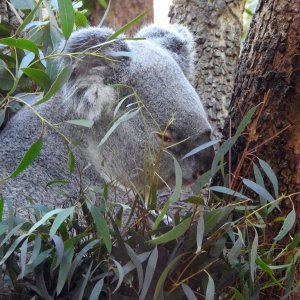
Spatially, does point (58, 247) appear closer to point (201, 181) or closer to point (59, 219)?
point (59, 219)

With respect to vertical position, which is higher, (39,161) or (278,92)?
(278,92)

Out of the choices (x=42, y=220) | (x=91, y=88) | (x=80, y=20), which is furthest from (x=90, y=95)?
(x=42, y=220)

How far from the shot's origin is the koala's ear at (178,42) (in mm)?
3355

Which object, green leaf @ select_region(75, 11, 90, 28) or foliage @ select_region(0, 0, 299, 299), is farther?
green leaf @ select_region(75, 11, 90, 28)

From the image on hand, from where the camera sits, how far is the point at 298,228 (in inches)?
91.7

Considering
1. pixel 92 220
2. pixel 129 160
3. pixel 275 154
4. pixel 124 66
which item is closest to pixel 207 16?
Result: pixel 124 66

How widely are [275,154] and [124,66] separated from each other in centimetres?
84

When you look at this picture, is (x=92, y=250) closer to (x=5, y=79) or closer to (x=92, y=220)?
(x=92, y=220)

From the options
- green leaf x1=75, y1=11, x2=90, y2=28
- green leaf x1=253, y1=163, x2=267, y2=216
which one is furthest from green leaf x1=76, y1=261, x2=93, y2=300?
green leaf x1=75, y1=11, x2=90, y2=28

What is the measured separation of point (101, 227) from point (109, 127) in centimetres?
114

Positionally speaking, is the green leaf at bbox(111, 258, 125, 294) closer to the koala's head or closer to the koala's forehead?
the koala's head

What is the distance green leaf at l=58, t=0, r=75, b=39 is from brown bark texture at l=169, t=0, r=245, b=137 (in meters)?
1.37

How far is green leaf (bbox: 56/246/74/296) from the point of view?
1757mm

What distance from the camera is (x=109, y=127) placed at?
9.48 ft
